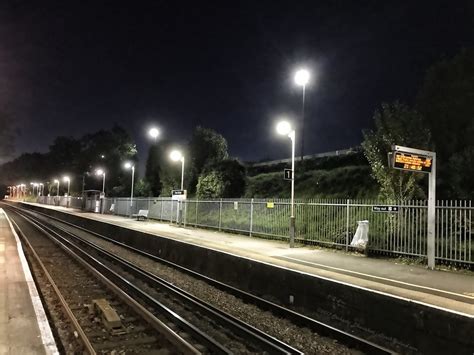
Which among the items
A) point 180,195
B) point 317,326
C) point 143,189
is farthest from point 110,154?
point 317,326

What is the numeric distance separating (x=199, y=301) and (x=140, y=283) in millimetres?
3601

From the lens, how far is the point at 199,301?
10875 mm

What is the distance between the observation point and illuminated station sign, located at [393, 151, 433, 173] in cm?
1273

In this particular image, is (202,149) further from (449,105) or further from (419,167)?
(419,167)

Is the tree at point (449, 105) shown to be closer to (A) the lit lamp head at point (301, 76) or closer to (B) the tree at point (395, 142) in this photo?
(B) the tree at point (395, 142)

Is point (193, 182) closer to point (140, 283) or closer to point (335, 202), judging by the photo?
point (335, 202)

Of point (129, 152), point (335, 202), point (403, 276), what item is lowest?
point (403, 276)

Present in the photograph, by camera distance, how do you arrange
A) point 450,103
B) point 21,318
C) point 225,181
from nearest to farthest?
1. point 21,318
2. point 450,103
3. point 225,181

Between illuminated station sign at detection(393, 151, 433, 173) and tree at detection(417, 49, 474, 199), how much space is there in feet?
22.6

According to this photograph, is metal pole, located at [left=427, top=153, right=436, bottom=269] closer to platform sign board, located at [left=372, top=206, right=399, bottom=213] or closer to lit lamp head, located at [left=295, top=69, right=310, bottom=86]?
platform sign board, located at [left=372, top=206, right=399, bottom=213]

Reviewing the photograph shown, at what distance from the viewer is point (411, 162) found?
12.9 meters

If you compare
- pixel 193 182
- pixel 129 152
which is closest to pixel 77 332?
pixel 193 182

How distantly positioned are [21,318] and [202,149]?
32417 mm

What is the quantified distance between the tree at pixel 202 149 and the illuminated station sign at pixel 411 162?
27.1 meters
